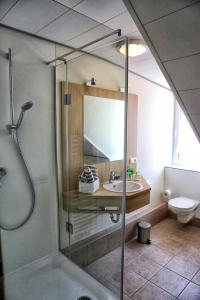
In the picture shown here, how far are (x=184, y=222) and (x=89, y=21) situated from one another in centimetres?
291

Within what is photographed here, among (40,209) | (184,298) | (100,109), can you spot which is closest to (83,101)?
(100,109)

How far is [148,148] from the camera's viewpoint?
3.28 m

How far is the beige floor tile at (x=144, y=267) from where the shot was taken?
227 centimetres

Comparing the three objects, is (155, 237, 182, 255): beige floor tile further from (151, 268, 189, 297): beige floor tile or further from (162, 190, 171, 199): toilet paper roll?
(162, 190, 171, 199): toilet paper roll

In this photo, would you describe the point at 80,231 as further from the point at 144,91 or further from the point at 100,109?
the point at 144,91

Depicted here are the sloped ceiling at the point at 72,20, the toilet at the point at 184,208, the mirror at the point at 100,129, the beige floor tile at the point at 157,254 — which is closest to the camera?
the sloped ceiling at the point at 72,20

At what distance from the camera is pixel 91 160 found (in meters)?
2.35

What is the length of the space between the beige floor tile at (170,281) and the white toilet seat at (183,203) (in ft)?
3.28

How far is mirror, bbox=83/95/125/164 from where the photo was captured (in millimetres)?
2270

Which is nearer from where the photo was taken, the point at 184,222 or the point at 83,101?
the point at 83,101

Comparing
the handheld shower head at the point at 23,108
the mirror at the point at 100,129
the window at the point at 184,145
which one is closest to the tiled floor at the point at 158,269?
the mirror at the point at 100,129

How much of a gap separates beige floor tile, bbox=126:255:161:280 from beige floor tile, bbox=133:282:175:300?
14 cm

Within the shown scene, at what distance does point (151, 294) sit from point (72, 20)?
2.47 m

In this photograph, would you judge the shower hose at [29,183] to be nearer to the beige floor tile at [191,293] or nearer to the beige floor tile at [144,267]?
the beige floor tile at [144,267]
